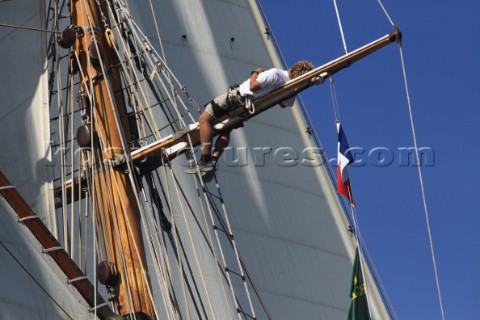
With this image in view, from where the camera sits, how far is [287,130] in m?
19.8

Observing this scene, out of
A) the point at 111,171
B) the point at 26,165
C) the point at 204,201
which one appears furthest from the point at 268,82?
the point at 204,201

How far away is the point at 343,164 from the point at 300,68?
1048 millimetres

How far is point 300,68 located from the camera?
1598 centimetres

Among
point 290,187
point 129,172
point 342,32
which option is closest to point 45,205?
point 129,172

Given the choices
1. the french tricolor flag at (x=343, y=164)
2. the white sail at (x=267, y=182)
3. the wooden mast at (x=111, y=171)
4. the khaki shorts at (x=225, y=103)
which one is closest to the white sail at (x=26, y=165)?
the wooden mast at (x=111, y=171)

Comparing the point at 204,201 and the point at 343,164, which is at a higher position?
the point at 343,164

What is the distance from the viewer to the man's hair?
1598 centimetres

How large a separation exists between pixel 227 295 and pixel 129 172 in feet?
7.52

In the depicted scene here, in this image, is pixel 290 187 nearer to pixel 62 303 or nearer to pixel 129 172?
pixel 129 172

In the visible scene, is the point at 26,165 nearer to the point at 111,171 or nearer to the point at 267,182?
the point at 111,171

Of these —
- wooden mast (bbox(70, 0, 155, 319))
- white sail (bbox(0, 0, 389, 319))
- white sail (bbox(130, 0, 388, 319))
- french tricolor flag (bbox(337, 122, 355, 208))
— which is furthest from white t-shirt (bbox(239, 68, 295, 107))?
white sail (bbox(130, 0, 388, 319))

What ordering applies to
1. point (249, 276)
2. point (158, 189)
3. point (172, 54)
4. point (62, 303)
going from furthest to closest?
point (172, 54) → point (158, 189) → point (249, 276) → point (62, 303)

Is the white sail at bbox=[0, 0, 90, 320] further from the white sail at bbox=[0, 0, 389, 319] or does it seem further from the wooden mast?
the wooden mast

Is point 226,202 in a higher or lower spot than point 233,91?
lower
